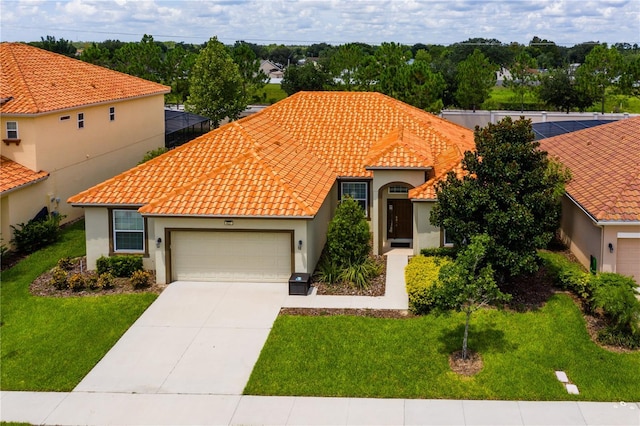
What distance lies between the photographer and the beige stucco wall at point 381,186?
21.8 metres

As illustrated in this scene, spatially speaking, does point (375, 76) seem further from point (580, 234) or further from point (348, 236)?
point (348, 236)

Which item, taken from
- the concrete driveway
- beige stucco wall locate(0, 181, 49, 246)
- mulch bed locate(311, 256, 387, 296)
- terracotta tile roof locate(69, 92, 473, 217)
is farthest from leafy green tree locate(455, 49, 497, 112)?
the concrete driveway

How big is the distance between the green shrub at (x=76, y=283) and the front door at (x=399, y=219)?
10.3m

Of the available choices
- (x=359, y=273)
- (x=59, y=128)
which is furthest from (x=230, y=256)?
(x=59, y=128)

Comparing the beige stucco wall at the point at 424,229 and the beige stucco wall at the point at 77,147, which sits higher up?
the beige stucco wall at the point at 77,147

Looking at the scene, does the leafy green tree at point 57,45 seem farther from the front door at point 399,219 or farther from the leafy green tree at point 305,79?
the front door at point 399,219

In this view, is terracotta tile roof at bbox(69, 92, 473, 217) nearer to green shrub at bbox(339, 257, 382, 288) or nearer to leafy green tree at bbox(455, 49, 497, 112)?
green shrub at bbox(339, 257, 382, 288)

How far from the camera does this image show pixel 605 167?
70.6 ft

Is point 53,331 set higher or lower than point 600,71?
lower

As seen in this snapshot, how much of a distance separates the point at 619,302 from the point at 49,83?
2338 cm

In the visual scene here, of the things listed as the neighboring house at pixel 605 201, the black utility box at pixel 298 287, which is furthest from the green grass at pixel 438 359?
the neighboring house at pixel 605 201

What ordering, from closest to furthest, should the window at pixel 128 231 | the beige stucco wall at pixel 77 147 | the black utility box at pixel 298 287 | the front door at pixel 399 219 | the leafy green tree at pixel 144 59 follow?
the black utility box at pixel 298 287 < the window at pixel 128 231 < the front door at pixel 399 219 < the beige stucco wall at pixel 77 147 < the leafy green tree at pixel 144 59

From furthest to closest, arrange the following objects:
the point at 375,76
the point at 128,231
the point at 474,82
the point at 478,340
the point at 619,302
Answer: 1. the point at 474,82
2. the point at 375,76
3. the point at 128,231
4. the point at 478,340
5. the point at 619,302

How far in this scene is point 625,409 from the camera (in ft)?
41.7
